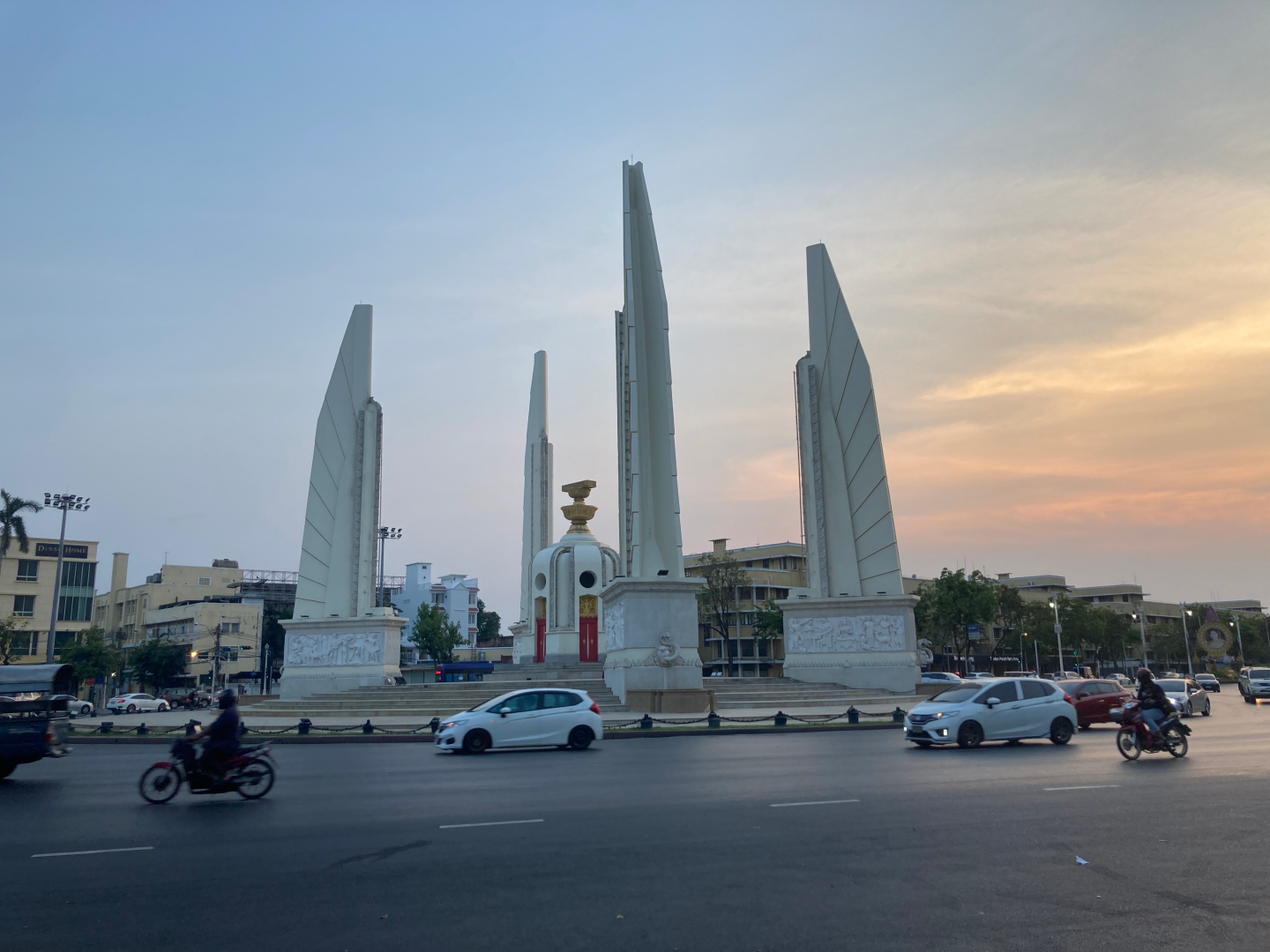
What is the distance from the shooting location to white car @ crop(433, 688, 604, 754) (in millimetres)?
17750

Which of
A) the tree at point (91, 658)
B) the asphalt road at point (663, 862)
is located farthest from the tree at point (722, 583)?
the asphalt road at point (663, 862)

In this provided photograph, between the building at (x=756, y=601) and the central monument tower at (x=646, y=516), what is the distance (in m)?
41.2

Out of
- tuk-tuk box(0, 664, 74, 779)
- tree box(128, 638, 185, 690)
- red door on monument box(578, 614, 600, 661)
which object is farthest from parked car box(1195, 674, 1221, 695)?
tree box(128, 638, 185, 690)

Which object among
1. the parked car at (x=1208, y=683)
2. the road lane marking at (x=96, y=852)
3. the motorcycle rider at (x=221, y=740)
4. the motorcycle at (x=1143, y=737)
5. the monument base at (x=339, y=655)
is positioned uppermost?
the monument base at (x=339, y=655)

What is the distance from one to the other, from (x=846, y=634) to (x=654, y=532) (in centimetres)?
943

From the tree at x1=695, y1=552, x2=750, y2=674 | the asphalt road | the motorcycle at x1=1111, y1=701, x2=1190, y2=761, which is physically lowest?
the asphalt road

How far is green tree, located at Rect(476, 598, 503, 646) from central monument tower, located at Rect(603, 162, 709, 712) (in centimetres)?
8045

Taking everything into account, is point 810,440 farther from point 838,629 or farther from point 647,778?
point 647,778

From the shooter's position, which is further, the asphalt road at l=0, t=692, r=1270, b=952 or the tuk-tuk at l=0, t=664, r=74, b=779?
the tuk-tuk at l=0, t=664, r=74, b=779

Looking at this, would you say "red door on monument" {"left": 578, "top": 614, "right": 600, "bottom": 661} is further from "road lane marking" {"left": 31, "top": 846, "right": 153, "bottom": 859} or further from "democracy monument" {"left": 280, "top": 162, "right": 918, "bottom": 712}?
"road lane marking" {"left": 31, "top": 846, "right": 153, "bottom": 859}

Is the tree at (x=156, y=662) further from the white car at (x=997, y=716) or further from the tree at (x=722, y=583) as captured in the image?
the white car at (x=997, y=716)

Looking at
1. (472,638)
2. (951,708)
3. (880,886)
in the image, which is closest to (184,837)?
(880,886)

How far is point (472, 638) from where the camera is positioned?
109m

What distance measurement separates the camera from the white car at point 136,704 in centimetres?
4891
